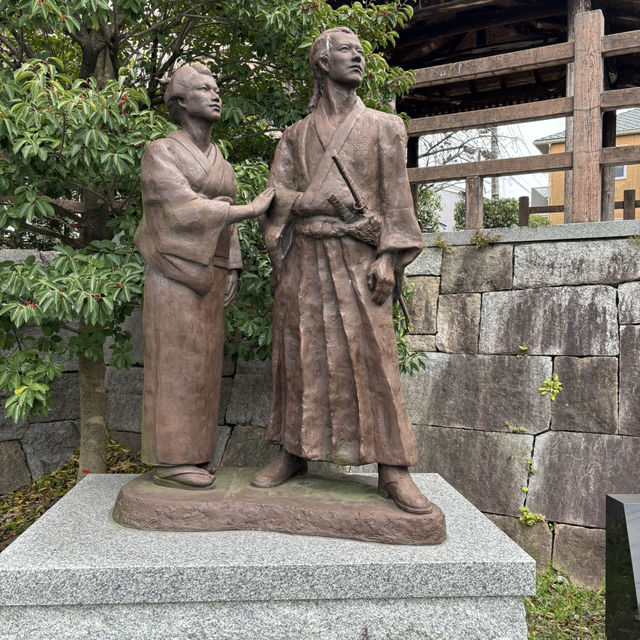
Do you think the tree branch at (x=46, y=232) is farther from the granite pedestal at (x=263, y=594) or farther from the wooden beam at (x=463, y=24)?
the wooden beam at (x=463, y=24)

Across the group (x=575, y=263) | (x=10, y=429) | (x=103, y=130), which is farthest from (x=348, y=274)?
(x=10, y=429)

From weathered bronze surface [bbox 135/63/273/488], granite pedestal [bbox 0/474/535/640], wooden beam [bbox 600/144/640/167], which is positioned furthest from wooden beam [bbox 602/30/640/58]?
granite pedestal [bbox 0/474/535/640]

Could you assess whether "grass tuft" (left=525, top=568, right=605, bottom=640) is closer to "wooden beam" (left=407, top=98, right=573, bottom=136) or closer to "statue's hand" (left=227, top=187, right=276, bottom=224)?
"statue's hand" (left=227, top=187, right=276, bottom=224)

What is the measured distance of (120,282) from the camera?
125 inches

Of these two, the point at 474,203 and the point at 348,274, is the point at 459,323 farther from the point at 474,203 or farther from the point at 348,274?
the point at 348,274

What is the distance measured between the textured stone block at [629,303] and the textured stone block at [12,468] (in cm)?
500

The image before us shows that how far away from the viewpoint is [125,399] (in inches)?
214

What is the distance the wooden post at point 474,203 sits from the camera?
17.2 ft

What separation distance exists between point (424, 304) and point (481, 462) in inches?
55.9

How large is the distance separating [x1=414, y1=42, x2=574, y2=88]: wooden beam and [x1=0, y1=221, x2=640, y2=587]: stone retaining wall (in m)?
1.55

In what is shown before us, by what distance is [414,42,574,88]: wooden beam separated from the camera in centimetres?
509

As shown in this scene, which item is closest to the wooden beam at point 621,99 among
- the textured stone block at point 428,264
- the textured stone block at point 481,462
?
the textured stone block at point 428,264

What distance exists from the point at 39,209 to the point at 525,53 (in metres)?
4.27

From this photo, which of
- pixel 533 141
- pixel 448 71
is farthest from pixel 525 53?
pixel 533 141
